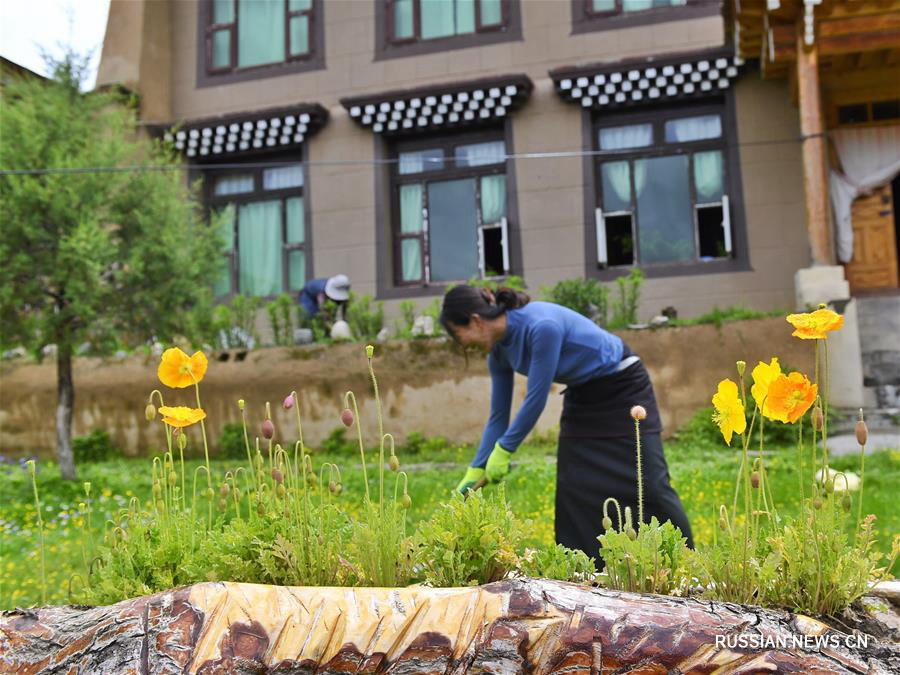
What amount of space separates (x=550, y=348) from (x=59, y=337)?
7.06 meters

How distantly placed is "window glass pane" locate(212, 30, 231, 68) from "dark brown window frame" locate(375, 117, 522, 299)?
134 inches

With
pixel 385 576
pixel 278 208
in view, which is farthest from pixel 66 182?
pixel 385 576

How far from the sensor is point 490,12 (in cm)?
1345

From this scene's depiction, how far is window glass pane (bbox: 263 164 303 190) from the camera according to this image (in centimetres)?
1421

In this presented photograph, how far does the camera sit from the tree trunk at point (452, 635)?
1.77 m

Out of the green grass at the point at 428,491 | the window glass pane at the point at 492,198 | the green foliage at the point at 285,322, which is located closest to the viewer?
the green grass at the point at 428,491

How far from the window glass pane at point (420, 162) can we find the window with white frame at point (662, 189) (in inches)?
101

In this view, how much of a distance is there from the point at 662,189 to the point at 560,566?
441 inches

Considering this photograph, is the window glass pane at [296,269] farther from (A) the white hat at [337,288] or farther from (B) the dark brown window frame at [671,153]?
(B) the dark brown window frame at [671,153]

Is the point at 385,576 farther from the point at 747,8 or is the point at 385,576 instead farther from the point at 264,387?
the point at 747,8

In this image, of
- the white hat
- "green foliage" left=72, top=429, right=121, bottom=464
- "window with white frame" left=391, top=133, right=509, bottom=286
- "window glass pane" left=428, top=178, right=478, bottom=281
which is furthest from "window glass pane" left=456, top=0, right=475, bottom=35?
"green foliage" left=72, top=429, right=121, bottom=464

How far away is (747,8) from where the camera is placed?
1028cm

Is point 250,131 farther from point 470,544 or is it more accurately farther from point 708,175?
point 470,544

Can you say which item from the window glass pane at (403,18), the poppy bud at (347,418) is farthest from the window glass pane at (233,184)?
the poppy bud at (347,418)
